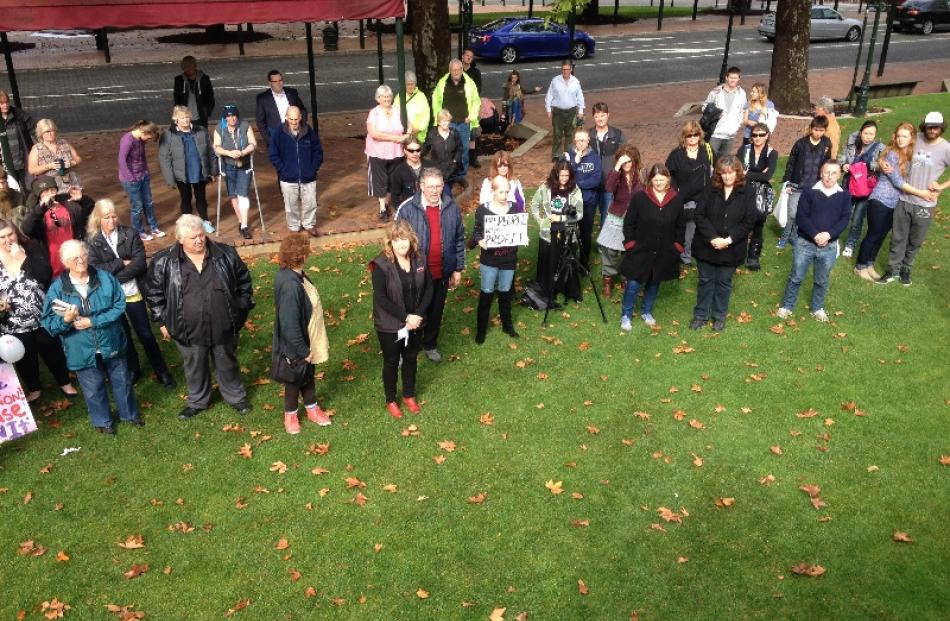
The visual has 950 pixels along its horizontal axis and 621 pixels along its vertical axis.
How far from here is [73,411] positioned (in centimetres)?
781

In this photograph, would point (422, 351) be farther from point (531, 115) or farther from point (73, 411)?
point (531, 115)

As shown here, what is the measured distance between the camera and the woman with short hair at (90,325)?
680cm

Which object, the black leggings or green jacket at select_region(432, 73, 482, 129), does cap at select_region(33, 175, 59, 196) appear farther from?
green jacket at select_region(432, 73, 482, 129)

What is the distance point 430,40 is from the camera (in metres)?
16.0

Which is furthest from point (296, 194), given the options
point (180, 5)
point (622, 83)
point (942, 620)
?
point (622, 83)

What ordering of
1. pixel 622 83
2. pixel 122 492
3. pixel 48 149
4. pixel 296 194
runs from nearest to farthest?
pixel 122 492 < pixel 48 149 < pixel 296 194 < pixel 622 83

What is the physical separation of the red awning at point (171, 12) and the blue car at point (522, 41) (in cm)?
1937

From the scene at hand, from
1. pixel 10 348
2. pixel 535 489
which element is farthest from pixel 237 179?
pixel 535 489

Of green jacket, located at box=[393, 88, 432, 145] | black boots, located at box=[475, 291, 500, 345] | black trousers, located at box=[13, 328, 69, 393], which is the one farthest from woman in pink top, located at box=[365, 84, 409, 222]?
black trousers, located at box=[13, 328, 69, 393]

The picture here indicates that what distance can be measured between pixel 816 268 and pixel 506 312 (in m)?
3.69

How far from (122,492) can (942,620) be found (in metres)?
6.17

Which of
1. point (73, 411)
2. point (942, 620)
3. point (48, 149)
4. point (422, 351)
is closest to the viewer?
point (942, 620)

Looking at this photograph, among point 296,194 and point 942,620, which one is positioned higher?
point 296,194

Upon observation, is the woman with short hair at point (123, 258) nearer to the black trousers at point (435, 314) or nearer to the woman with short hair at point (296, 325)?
the woman with short hair at point (296, 325)
